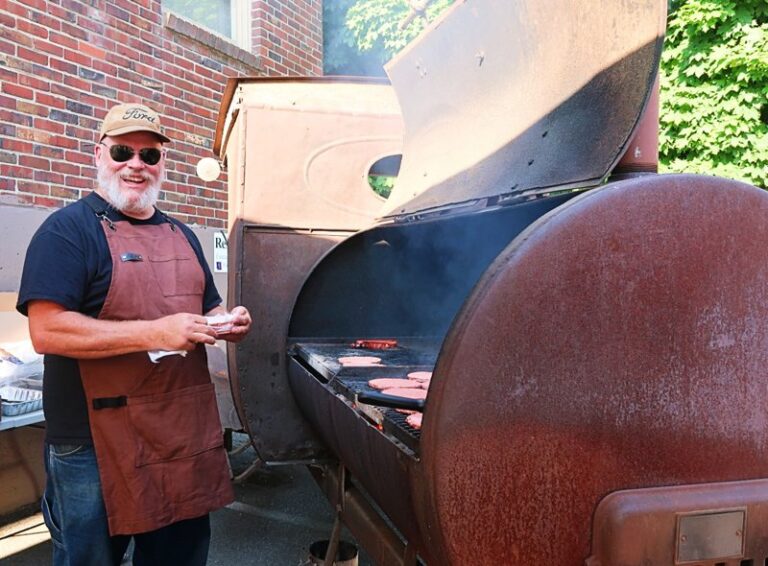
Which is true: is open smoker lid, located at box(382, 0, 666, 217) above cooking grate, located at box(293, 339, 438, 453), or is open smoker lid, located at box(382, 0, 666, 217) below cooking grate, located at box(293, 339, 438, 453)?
above

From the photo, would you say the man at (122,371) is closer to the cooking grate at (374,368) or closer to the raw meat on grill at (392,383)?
the cooking grate at (374,368)

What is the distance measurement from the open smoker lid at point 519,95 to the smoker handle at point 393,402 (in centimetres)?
81

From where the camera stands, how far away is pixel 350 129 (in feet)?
11.9

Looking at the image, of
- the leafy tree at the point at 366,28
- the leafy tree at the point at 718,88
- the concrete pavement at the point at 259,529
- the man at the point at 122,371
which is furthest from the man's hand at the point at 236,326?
the leafy tree at the point at 718,88

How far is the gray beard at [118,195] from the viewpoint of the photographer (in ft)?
7.24

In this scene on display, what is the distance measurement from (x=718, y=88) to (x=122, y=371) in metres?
6.88

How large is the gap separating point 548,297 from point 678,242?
1.15 ft

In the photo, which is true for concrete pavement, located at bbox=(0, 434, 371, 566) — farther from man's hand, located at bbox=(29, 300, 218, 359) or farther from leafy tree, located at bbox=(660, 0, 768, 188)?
leafy tree, located at bbox=(660, 0, 768, 188)

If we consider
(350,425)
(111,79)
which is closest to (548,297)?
(350,425)

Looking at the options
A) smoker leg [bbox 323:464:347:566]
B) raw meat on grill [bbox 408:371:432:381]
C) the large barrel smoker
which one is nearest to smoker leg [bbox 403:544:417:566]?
the large barrel smoker

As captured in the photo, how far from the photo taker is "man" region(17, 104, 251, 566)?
1.96 m

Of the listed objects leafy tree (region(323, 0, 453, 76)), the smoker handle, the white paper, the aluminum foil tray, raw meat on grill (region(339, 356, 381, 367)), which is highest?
leafy tree (region(323, 0, 453, 76))

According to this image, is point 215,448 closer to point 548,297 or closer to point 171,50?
point 548,297

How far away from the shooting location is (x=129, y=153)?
2258mm
